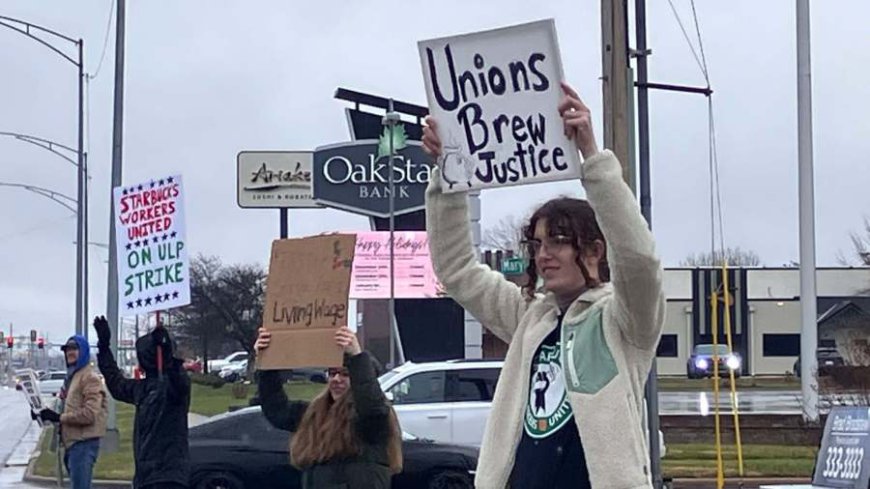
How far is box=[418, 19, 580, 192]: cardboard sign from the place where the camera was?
4152 millimetres

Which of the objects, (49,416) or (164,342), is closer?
(164,342)

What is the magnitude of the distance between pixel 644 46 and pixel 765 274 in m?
63.2

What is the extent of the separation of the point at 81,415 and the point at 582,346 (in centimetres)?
992

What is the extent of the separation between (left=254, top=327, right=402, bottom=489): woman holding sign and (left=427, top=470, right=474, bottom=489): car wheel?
870cm

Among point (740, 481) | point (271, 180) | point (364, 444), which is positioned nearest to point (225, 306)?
point (271, 180)

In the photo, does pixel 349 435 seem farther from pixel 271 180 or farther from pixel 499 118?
pixel 271 180

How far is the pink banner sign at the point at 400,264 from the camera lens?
1683 inches

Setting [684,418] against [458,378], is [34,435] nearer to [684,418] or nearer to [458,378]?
[684,418]

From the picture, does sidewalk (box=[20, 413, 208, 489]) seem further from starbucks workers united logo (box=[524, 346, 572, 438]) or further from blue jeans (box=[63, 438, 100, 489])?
starbucks workers united logo (box=[524, 346, 572, 438])

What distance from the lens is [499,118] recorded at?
432cm

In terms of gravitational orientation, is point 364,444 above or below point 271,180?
below

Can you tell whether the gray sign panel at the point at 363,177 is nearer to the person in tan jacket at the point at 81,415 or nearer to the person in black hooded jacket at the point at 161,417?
the person in tan jacket at the point at 81,415

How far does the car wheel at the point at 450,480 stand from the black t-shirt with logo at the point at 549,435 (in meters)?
11.4

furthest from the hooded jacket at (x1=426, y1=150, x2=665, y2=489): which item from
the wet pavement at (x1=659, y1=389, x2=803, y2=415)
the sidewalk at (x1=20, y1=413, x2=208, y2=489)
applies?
the wet pavement at (x1=659, y1=389, x2=803, y2=415)
